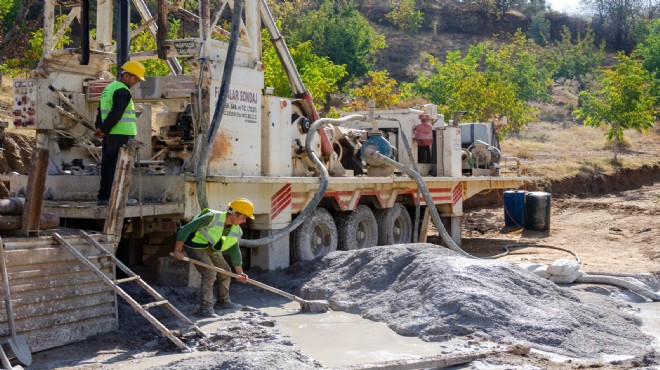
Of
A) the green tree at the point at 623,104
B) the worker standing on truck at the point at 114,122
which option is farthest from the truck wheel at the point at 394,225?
the green tree at the point at 623,104

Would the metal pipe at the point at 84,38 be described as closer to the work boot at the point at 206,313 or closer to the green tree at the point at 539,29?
the work boot at the point at 206,313

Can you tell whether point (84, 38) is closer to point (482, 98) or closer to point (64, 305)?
point (64, 305)

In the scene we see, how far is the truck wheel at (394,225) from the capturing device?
14.3 m

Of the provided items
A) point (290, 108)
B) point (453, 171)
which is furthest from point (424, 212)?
point (290, 108)

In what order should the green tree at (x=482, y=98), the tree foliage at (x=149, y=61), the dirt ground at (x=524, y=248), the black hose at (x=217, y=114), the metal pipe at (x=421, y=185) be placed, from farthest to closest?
the green tree at (x=482, y=98) → the tree foliage at (x=149, y=61) → the metal pipe at (x=421, y=185) → the black hose at (x=217, y=114) → the dirt ground at (x=524, y=248)

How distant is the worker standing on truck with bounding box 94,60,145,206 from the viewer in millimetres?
8922

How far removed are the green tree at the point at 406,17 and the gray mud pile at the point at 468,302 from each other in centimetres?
4614

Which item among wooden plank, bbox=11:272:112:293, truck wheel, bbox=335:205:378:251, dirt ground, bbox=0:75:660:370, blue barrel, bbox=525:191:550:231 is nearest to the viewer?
dirt ground, bbox=0:75:660:370

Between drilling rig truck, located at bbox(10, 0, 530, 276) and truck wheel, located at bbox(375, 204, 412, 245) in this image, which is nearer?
drilling rig truck, located at bbox(10, 0, 530, 276)

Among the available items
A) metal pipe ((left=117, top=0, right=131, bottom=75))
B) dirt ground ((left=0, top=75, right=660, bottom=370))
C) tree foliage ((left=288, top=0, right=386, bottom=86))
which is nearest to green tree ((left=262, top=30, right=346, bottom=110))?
dirt ground ((left=0, top=75, right=660, bottom=370))

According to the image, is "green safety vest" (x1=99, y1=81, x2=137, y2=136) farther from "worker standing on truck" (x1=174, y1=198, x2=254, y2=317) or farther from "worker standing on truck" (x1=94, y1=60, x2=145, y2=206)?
"worker standing on truck" (x1=174, y1=198, x2=254, y2=317)

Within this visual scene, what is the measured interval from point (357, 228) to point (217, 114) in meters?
4.26

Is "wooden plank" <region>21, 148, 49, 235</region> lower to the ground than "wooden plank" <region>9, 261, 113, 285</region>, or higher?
higher

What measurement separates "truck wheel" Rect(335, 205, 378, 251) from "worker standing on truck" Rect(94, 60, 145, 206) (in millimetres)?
4747
